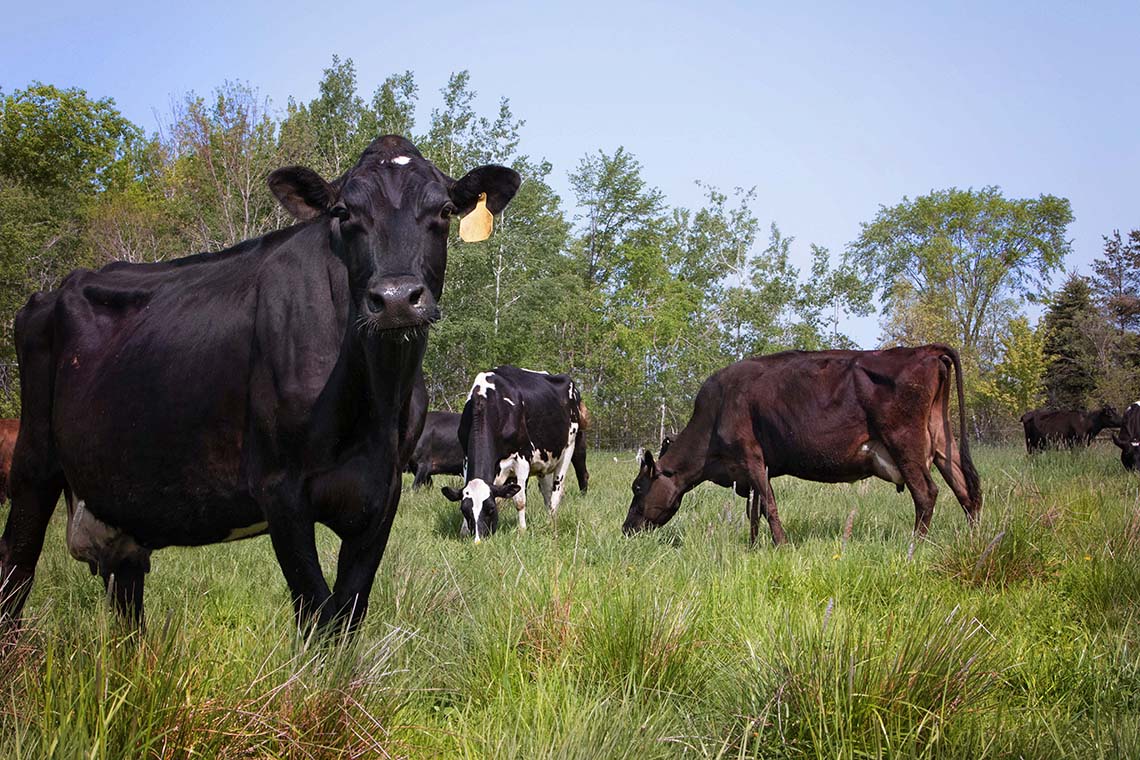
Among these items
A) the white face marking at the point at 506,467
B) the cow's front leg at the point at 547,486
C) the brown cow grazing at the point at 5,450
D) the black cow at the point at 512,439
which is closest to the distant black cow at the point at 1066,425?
the black cow at the point at 512,439

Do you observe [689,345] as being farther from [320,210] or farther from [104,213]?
[320,210]

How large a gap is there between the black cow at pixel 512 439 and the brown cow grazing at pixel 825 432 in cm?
168

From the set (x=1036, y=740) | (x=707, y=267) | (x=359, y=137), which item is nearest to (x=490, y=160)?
(x=359, y=137)

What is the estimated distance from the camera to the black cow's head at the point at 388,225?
3416 millimetres

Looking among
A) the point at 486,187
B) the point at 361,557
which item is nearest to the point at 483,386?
the point at 486,187

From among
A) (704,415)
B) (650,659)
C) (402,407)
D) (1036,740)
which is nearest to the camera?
(1036,740)

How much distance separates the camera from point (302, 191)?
4.26 m

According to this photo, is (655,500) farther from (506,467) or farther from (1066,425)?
(1066,425)

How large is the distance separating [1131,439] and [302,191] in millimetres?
19598

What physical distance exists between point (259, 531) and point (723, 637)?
2.14 metres

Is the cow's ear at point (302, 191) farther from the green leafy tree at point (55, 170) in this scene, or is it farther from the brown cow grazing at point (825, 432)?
the green leafy tree at point (55, 170)

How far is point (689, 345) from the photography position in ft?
150

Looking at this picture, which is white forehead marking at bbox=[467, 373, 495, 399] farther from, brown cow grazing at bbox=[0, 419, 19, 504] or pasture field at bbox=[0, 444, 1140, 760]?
brown cow grazing at bbox=[0, 419, 19, 504]

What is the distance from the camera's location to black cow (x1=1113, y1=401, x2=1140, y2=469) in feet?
58.6
